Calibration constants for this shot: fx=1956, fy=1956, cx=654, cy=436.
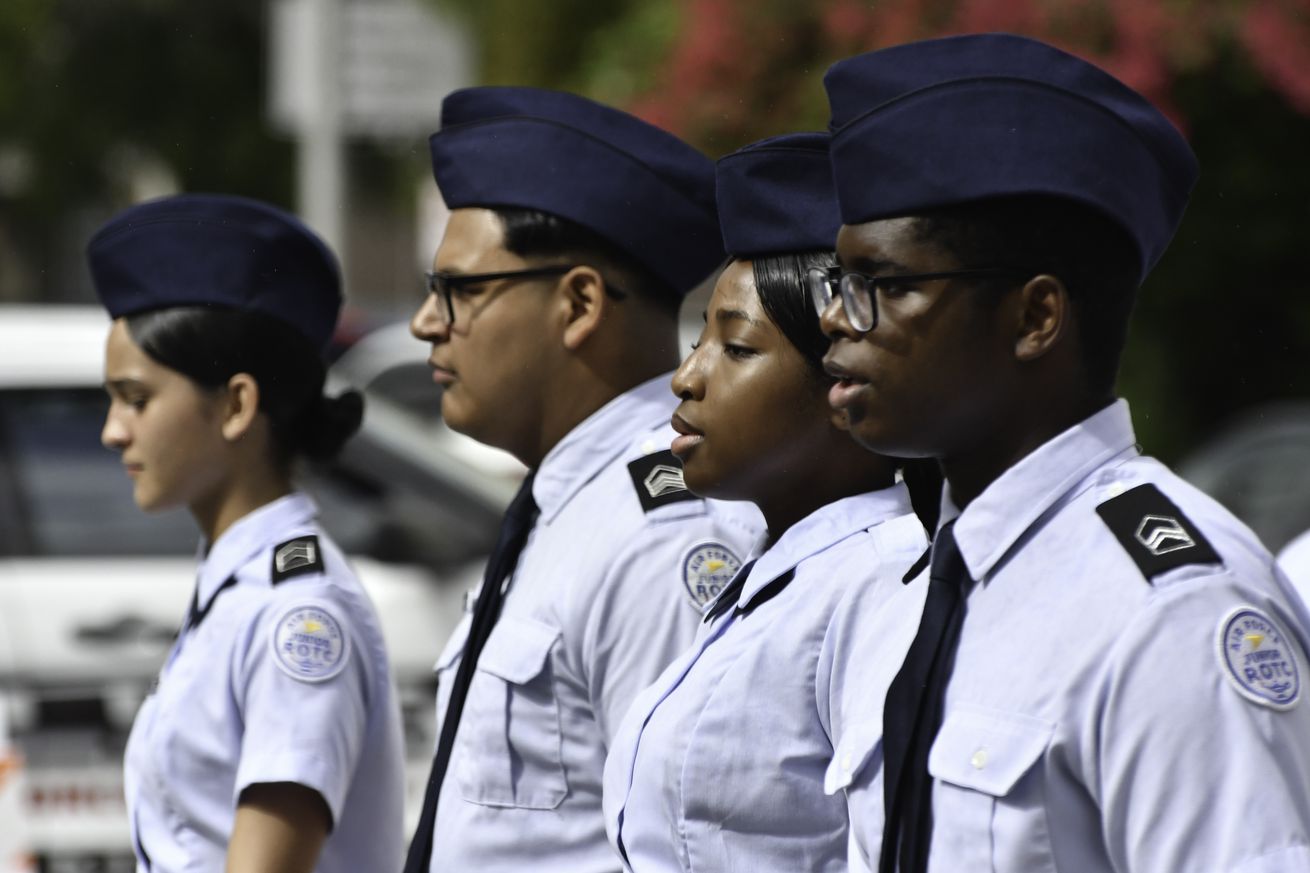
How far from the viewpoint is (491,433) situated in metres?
2.78

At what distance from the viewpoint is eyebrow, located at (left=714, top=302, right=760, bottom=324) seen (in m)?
2.25

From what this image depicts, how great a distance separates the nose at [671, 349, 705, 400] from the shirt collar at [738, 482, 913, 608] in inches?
7.5

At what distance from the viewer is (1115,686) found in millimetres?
1559

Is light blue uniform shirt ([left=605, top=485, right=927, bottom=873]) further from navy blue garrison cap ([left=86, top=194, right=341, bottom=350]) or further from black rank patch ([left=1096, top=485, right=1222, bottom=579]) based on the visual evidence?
navy blue garrison cap ([left=86, top=194, right=341, bottom=350])

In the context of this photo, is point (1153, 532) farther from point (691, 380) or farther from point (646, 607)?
point (646, 607)

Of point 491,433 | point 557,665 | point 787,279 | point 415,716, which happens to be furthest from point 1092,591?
point 415,716

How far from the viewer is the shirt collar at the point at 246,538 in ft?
9.38

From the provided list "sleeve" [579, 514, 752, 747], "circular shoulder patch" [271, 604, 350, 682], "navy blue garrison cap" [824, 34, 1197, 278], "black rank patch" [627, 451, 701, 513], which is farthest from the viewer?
"circular shoulder patch" [271, 604, 350, 682]

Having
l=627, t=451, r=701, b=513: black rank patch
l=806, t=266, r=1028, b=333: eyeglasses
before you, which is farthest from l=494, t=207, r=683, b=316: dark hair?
l=806, t=266, r=1028, b=333: eyeglasses

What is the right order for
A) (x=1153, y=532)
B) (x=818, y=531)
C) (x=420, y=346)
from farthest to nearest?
(x=420, y=346), (x=818, y=531), (x=1153, y=532)

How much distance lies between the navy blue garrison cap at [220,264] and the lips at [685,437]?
959 mm

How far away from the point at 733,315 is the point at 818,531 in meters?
0.27

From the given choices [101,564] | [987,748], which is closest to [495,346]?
[987,748]

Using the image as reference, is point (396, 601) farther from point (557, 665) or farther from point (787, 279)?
point (787, 279)
